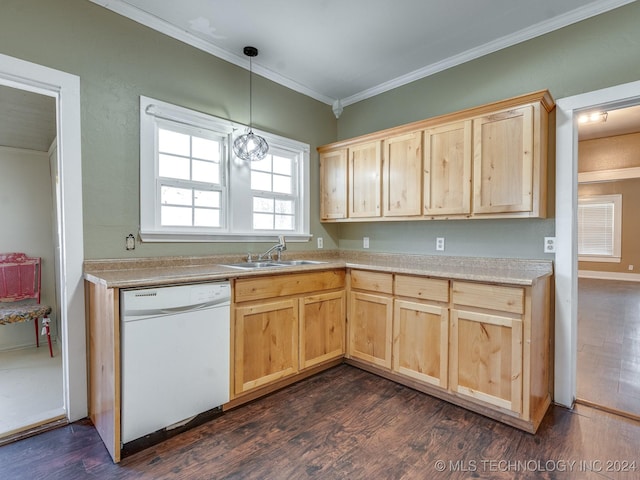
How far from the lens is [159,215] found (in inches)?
95.0

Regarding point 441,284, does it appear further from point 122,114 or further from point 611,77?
point 122,114

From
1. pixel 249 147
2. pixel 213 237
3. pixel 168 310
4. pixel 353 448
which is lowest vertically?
pixel 353 448

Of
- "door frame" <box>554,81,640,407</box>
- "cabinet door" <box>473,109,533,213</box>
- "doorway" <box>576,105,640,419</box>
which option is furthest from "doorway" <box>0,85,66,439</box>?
"doorway" <box>576,105,640,419</box>

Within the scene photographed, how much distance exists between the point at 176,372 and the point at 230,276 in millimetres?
629

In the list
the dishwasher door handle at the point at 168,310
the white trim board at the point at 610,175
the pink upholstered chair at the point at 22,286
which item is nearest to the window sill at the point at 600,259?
the white trim board at the point at 610,175

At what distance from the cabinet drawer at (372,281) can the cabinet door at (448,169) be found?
2.16 feet

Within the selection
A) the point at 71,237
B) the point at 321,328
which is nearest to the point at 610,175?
the point at 321,328

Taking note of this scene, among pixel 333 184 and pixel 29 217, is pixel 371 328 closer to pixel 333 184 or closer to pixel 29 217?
pixel 333 184

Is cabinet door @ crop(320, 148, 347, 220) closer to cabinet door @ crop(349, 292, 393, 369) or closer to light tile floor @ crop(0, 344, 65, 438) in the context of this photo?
cabinet door @ crop(349, 292, 393, 369)

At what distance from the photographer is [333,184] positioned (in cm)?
342

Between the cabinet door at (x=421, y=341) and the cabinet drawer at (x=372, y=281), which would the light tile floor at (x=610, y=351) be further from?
the cabinet drawer at (x=372, y=281)

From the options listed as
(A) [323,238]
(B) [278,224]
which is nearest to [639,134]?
(A) [323,238]

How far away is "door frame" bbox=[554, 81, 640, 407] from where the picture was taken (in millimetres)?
2219

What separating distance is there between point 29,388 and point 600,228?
9.99 meters
